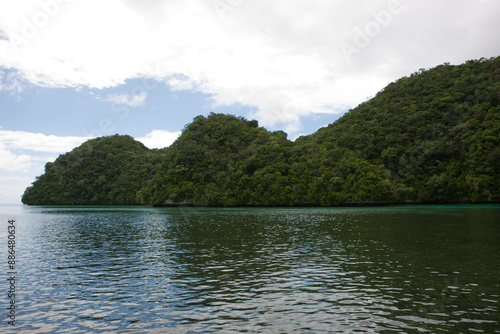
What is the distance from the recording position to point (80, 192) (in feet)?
487

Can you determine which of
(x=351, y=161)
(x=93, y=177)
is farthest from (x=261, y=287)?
(x=93, y=177)

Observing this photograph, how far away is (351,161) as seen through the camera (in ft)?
358

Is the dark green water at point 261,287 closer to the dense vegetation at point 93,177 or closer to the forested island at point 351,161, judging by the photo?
the forested island at point 351,161

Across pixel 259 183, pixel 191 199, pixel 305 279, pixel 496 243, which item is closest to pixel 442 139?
pixel 259 183

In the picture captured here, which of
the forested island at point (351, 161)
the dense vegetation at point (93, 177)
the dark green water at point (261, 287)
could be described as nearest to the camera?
the dark green water at point (261, 287)

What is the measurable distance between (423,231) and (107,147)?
6142 inches

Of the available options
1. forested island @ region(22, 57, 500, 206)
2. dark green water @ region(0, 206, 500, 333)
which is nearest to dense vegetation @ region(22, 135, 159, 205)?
forested island @ region(22, 57, 500, 206)

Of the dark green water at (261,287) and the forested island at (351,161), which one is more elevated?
the forested island at (351,161)

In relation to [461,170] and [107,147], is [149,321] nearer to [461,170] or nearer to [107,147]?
[461,170]

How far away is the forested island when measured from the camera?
3861 inches

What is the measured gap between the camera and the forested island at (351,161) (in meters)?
98.1

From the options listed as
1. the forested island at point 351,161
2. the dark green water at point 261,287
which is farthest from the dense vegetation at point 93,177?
the dark green water at point 261,287

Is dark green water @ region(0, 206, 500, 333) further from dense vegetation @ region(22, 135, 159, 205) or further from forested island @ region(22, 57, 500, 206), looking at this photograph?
dense vegetation @ region(22, 135, 159, 205)

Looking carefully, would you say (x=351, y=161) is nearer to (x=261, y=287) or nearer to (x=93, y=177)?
(x=261, y=287)
